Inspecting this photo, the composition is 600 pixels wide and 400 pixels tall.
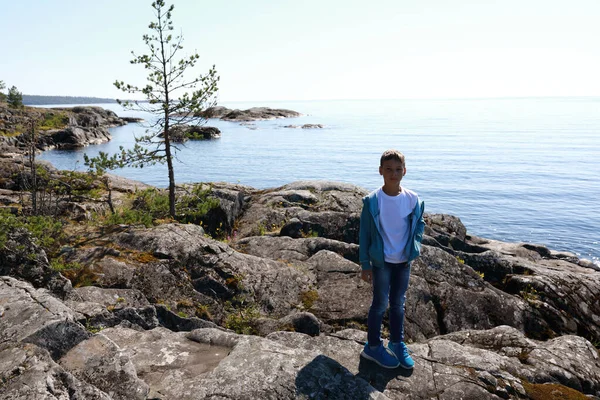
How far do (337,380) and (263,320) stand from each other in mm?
4079

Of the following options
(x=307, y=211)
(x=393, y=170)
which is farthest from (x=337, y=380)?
(x=307, y=211)

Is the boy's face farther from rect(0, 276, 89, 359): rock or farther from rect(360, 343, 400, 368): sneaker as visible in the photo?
rect(0, 276, 89, 359): rock

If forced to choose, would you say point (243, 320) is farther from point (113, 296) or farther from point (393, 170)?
point (393, 170)

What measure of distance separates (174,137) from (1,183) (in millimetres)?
14171

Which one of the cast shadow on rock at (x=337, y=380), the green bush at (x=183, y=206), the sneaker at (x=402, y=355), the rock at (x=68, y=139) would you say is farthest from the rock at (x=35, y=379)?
the rock at (x=68, y=139)

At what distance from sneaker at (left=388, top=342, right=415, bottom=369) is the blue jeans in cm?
9

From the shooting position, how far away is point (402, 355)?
6371 millimetres

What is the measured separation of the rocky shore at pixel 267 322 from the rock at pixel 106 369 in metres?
0.02

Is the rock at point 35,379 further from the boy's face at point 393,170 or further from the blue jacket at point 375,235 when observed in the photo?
the boy's face at point 393,170

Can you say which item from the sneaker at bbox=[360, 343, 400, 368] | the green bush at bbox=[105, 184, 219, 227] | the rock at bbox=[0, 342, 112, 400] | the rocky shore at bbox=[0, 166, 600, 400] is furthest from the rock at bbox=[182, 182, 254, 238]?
the rock at bbox=[0, 342, 112, 400]

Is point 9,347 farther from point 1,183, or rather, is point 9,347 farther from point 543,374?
point 1,183

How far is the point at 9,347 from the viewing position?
472 cm

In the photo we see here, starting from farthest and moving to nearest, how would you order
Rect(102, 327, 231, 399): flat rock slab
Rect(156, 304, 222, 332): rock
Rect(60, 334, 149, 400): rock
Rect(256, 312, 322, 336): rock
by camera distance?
Rect(256, 312, 322, 336): rock
Rect(156, 304, 222, 332): rock
Rect(102, 327, 231, 399): flat rock slab
Rect(60, 334, 149, 400): rock

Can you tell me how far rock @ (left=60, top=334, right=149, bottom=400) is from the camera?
477cm
